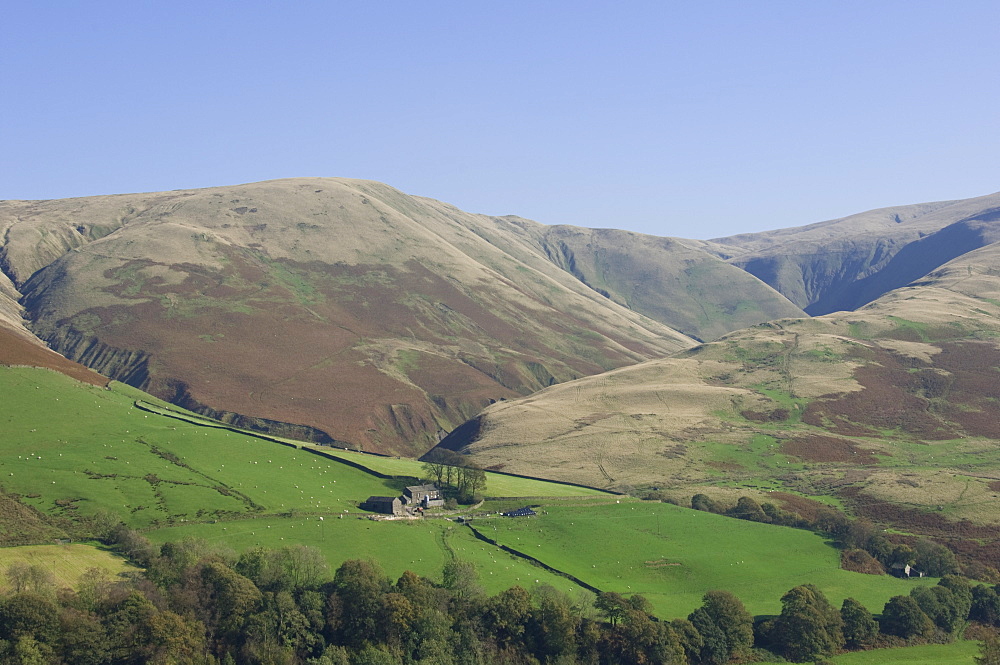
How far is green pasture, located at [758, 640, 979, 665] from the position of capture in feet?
268

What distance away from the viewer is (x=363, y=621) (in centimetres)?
7519

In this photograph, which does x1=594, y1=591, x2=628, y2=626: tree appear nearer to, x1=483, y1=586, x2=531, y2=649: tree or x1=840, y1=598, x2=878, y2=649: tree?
x1=483, y1=586, x2=531, y2=649: tree

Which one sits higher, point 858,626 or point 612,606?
point 612,606

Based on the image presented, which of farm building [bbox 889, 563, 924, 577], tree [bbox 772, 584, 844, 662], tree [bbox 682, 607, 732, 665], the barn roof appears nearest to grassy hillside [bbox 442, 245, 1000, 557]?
farm building [bbox 889, 563, 924, 577]

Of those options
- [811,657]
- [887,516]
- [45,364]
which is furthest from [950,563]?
[45,364]

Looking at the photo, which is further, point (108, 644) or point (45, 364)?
point (45, 364)

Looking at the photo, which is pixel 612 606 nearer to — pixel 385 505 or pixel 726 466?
pixel 385 505

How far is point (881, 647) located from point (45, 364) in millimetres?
138487

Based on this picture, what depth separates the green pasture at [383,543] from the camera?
89.8 meters

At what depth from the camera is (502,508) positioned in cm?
12112

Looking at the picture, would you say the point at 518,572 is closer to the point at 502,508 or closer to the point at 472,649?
the point at 472,649

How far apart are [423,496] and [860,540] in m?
59.9

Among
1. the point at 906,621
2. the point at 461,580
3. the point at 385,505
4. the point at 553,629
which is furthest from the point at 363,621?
the point at 906,621

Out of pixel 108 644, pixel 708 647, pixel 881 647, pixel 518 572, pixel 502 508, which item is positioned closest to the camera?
pixel 108 644
